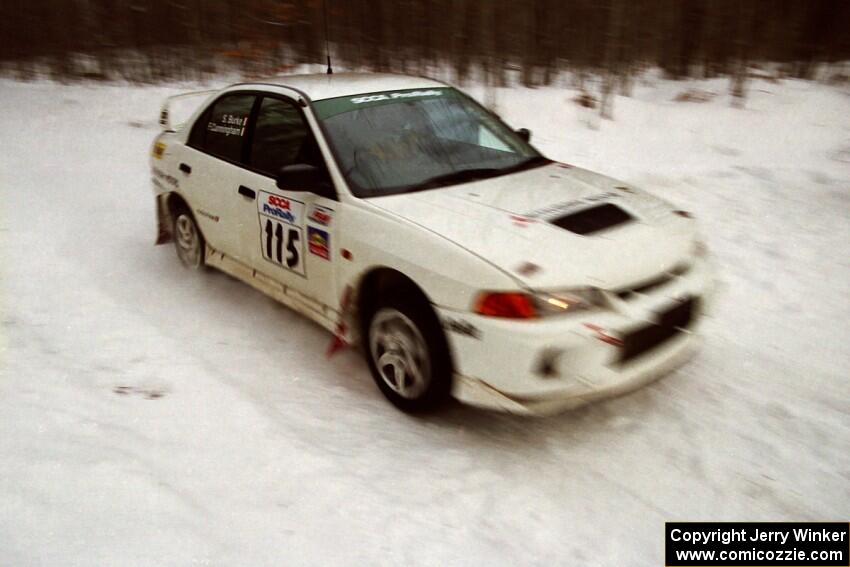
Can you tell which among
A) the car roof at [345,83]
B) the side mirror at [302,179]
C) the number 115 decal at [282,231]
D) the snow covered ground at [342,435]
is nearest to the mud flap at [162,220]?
the snow covered ground at [342,435]

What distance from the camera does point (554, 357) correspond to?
9.91 ft

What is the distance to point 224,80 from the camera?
43.1 feet

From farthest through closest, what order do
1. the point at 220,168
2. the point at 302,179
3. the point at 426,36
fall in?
1. the point at 426,36
2. the point at 220,168
3. the point at 302,179

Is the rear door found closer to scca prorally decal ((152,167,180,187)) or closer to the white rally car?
the white rally car

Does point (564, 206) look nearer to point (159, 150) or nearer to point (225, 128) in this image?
point (225, 128)

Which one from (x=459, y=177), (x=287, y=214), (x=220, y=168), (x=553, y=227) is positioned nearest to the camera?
(x=553, y=227)

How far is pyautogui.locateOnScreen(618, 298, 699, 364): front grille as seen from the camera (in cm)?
313

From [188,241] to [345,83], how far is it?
6.44ft

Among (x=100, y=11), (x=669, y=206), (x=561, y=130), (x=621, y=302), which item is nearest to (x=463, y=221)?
(x=621, y=302)

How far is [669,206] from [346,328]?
206 centimetres

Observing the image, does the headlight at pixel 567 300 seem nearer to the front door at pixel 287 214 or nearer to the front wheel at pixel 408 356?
the front wheel at pixel 408 356

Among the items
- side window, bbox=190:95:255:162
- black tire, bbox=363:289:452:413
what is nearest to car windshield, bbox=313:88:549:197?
black tire, bbox=363:289:452:413

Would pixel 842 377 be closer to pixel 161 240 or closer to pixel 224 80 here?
pixel 161 240

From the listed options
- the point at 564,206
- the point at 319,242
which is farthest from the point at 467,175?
the point at 319,242
